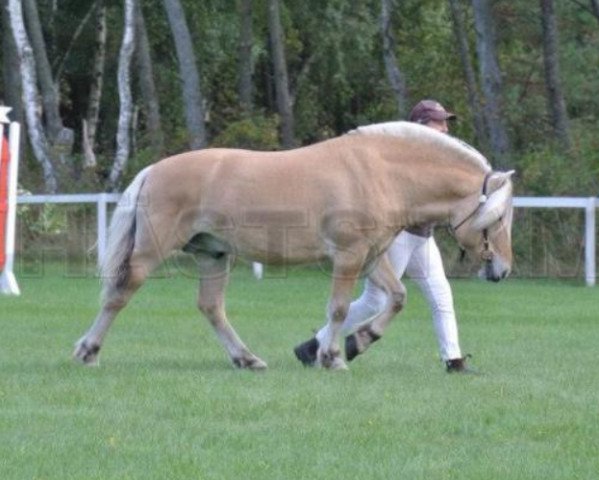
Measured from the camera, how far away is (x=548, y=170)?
25.4m

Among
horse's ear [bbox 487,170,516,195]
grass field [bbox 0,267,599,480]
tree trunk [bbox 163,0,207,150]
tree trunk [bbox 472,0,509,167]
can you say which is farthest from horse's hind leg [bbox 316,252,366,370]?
tree trunk [bbox 163,0,207,150]

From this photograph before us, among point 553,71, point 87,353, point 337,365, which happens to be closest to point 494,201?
point 337,365

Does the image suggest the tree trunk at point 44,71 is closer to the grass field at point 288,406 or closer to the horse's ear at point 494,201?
the grass field at point 288,406

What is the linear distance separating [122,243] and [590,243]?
11097mm

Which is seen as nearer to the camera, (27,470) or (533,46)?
(27,470)

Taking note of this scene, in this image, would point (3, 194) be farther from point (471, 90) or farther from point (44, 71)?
point (44, 71)

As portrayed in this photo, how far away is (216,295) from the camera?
1253cm

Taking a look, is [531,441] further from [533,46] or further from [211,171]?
[533,46]

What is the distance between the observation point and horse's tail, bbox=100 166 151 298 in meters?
12.3

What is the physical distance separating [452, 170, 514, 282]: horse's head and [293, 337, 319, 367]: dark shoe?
4.28 ft

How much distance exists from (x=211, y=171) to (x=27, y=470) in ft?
15.5

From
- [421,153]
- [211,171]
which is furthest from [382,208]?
[211,171]

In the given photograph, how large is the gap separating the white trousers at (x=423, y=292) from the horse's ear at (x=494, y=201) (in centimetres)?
45

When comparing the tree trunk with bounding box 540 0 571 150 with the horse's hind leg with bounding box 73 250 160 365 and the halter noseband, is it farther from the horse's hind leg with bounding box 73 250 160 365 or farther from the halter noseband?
the horse's hind leg with bounding box 73 250 160 365
